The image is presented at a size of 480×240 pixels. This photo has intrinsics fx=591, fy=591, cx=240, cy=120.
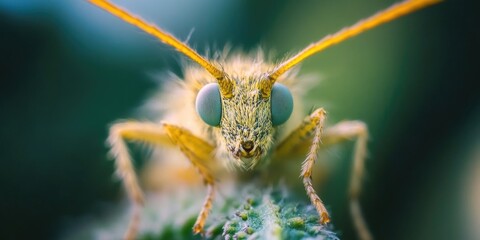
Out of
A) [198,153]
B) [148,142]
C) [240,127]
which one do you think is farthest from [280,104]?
[148,142]

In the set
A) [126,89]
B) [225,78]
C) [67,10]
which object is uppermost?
[67,10]

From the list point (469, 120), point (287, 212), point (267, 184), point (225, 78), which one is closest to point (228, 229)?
point (287, 212)

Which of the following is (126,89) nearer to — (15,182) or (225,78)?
(15,182)

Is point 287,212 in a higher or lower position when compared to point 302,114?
lower

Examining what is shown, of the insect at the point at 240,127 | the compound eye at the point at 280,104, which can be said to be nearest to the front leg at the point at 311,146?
the insect at the point at 240,127

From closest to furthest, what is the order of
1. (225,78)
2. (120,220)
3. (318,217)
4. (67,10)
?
(318,217), (225,78), (120,220), (67,10)
